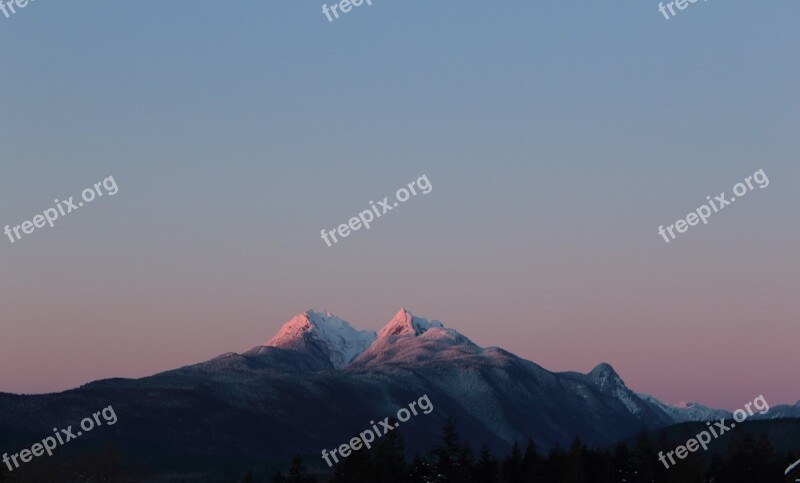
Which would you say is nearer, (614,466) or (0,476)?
(0,476)

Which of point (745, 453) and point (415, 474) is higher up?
point (415, 474)

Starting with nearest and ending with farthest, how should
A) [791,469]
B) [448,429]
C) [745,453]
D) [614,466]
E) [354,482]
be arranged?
[791,469]
[448,429]
[354,482]
[614,466]
[745,453]

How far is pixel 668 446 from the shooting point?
161875 millimetres

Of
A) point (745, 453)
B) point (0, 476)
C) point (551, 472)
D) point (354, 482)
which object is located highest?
point (0, 476)

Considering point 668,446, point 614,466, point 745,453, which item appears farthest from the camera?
point 745,453

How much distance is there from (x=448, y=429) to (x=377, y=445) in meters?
17.3

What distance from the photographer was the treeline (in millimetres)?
128375

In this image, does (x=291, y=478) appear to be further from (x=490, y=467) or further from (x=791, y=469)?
(x=791, y=469)

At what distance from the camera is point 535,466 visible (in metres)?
152

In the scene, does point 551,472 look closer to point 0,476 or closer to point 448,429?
point 448,429

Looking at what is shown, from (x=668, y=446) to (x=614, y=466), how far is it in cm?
1356

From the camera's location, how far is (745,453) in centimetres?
17850

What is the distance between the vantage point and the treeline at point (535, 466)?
5054 inches

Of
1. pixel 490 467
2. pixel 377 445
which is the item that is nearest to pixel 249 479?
pixel 377 445
